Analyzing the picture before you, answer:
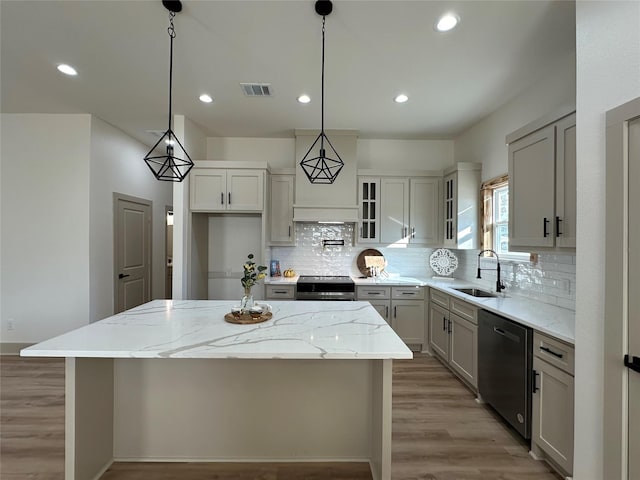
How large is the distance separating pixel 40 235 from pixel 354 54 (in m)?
4.19

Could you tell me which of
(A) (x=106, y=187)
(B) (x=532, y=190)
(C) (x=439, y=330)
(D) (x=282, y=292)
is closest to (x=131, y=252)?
(A) (x=106, y=187)

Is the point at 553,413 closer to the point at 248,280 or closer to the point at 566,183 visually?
the point at 566,183

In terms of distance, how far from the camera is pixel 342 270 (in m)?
4.45

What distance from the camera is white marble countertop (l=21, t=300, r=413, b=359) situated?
1.38 m

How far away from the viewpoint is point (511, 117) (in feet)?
10.5

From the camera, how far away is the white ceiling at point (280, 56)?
2.00 meters

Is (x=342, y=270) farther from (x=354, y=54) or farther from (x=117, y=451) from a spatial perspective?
(x=117, y=451)

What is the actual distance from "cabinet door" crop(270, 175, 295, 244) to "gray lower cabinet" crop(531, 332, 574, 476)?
9.62 ft

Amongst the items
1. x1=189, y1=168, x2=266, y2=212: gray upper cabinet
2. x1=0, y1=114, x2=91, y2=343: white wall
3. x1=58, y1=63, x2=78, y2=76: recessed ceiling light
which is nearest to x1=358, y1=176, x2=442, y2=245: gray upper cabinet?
x1=189, y1=168, x2=266, y2=212: gray upper cabinet

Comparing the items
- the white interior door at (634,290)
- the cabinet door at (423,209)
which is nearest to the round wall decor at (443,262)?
the cabinet door at (423,209)

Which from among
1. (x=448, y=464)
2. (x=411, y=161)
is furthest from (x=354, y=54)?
(x=448, y=464)

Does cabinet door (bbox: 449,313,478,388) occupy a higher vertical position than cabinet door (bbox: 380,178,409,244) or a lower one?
lower

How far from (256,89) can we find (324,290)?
2357 millimetres

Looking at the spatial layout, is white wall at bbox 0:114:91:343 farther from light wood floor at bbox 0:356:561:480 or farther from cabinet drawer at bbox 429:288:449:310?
cabinet drawer at bbox 429:288:449:310
